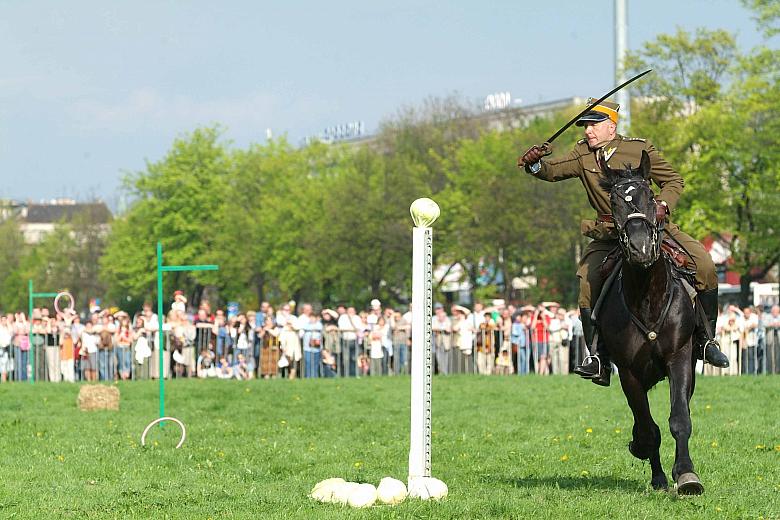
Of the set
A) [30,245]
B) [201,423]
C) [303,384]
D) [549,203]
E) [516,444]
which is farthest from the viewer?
[30,245]

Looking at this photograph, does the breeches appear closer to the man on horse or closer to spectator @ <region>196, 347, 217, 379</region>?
the man on horse

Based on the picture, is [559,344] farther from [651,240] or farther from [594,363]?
[651,240]

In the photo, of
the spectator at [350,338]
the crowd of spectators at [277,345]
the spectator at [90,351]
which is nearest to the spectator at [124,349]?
the crowd of spectators at [277,345]

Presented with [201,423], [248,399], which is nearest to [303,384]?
[248,399]

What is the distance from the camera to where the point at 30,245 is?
116250 millimetres

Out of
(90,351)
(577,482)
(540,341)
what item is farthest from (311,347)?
(577,482)

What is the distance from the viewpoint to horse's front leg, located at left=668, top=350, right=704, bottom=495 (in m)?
9.60

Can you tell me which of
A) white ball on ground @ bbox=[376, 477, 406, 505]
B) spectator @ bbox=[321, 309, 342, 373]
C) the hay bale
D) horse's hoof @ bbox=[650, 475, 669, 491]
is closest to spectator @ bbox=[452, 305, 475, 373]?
spectator @ bbox=[321, 309, 342, 373]

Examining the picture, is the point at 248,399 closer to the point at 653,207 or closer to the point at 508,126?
the point at 653,207

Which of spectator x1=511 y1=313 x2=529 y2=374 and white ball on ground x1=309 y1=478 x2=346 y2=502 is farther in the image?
spectator x1=511 y1=313 x2=529 y2=374

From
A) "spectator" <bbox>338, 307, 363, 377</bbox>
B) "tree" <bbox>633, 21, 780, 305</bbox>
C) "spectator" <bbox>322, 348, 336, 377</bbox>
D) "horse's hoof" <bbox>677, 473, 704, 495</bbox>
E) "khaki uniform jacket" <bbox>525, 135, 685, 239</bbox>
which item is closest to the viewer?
"horse's hoof" <bbox>677, 473, 704, 495</bbox>

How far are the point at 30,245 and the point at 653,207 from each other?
11281 centimetres

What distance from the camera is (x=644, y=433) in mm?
10547

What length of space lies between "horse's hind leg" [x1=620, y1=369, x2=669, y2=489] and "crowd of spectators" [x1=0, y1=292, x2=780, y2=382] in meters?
20.7
